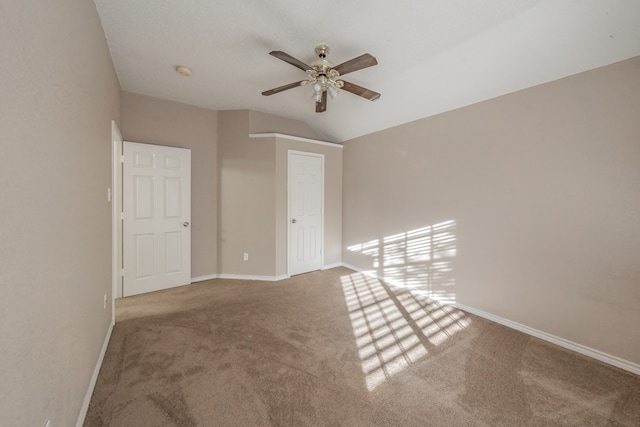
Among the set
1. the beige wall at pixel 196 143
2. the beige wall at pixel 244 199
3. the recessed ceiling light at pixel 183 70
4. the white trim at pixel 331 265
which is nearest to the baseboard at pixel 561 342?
the white trim at pixel 331 265

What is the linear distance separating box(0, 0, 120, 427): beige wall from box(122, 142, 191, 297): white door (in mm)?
1635

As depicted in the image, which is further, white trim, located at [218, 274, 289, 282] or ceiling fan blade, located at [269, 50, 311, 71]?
white trim, located at [218, 274, 289, 282]

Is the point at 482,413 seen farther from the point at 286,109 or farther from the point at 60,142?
the point at 286,109

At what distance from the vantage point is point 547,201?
7.74 ft

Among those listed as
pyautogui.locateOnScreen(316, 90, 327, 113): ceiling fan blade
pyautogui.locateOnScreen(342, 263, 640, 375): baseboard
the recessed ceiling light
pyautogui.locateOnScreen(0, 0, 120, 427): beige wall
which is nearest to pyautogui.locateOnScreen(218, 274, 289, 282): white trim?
pyautogui.locateOnScreen(0, 0, 120, 427): beige wall

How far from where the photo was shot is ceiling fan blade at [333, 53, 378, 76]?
191cm

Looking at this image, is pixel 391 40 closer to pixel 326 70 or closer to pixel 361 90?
pixel 361 90

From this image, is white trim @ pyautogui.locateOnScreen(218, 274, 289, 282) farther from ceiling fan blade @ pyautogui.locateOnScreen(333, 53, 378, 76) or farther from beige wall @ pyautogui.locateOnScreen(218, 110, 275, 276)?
ceiling fan blade @ pyautogui.locateOnScreen(333, 53, 378, 76)

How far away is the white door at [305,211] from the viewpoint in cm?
Answer: 415

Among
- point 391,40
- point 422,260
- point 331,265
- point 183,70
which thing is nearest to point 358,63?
point 391,40

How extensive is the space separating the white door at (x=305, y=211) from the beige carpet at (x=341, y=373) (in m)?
1.36

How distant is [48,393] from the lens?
107 cm

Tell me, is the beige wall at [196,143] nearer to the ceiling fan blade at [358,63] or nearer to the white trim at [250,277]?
the white trim at [250,277]

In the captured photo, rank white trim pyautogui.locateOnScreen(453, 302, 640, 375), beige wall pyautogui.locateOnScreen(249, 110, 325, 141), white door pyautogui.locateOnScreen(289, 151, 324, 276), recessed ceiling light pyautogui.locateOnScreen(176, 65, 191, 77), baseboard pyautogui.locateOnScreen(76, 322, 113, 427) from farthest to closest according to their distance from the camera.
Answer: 1. white door pyautogui.locateOnScreen(289, 151, 324, 276)
2. beige wall pyautogui.locateOnScreen(249, 110, 325, 141)
3. recessed ceiling light pyautogui.locateOnScreen(176, 65, 191, 77)
4. white trim pyautogui.locateOnScreen(453, 302, 640, 375)
5. baseboard pyautogui.locateOnScreen(76, 322, 113, 427)
